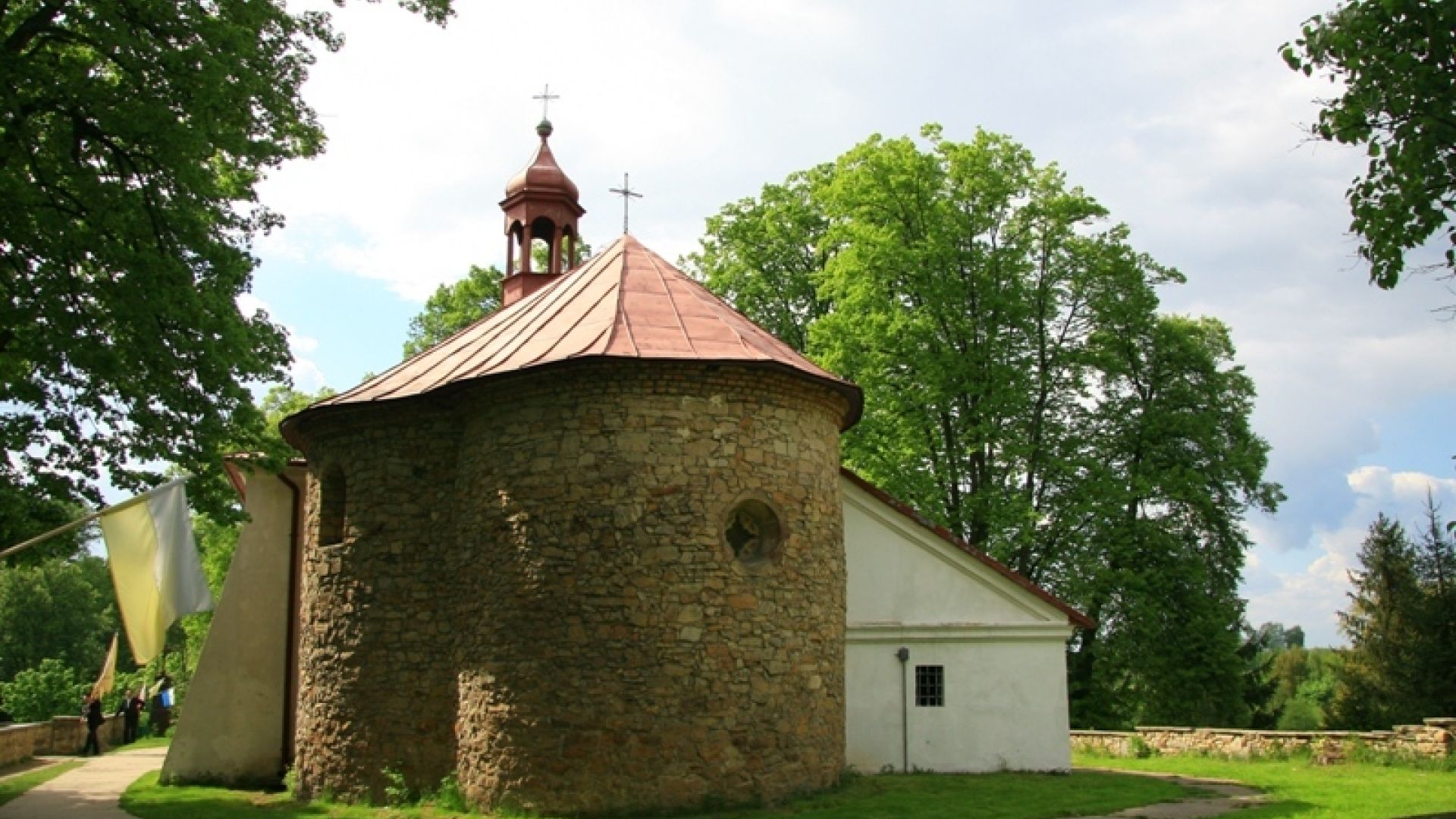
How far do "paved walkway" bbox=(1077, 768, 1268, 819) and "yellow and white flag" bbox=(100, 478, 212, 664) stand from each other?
8.15ft

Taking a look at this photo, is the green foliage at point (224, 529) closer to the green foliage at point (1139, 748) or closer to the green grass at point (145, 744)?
the green grass at point (145, 744)

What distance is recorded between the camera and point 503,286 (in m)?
23.0

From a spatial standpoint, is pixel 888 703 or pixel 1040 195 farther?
pixel 1040 195

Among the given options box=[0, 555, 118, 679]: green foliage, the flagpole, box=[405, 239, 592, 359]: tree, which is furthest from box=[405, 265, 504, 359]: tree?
box=[0, 555, 118, 679]: green foliage

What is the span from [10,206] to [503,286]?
38.6 feet

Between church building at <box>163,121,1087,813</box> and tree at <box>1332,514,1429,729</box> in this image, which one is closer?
church building at <box>163,121,1087,813</box>

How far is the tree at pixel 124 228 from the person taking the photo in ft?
37.7

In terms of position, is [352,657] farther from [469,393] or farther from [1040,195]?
[1040,195]

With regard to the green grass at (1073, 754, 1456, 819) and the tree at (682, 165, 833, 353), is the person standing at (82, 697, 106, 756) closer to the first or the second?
the tree at (682, 165, 833, 353)

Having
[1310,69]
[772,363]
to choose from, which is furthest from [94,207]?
[1310,69]

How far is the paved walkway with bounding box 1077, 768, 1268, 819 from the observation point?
1231 cm

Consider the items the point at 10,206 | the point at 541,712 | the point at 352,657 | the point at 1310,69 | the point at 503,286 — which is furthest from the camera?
the point at 503,286

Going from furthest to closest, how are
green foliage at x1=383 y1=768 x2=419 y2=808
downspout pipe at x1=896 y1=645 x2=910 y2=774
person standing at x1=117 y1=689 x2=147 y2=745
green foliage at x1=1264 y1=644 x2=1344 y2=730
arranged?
green foliage at x1=1264 y1=644 x2=1344 y2=730 → person standing at x1=117 y1=689 x2=147 y2=745 → downspout pipe at x1=896 y1=645 x2=910 y2=774 → green foliage at x1=383 y1=768 x2=419 y2=808

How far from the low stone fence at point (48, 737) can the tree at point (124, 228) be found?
10140 millimetres
